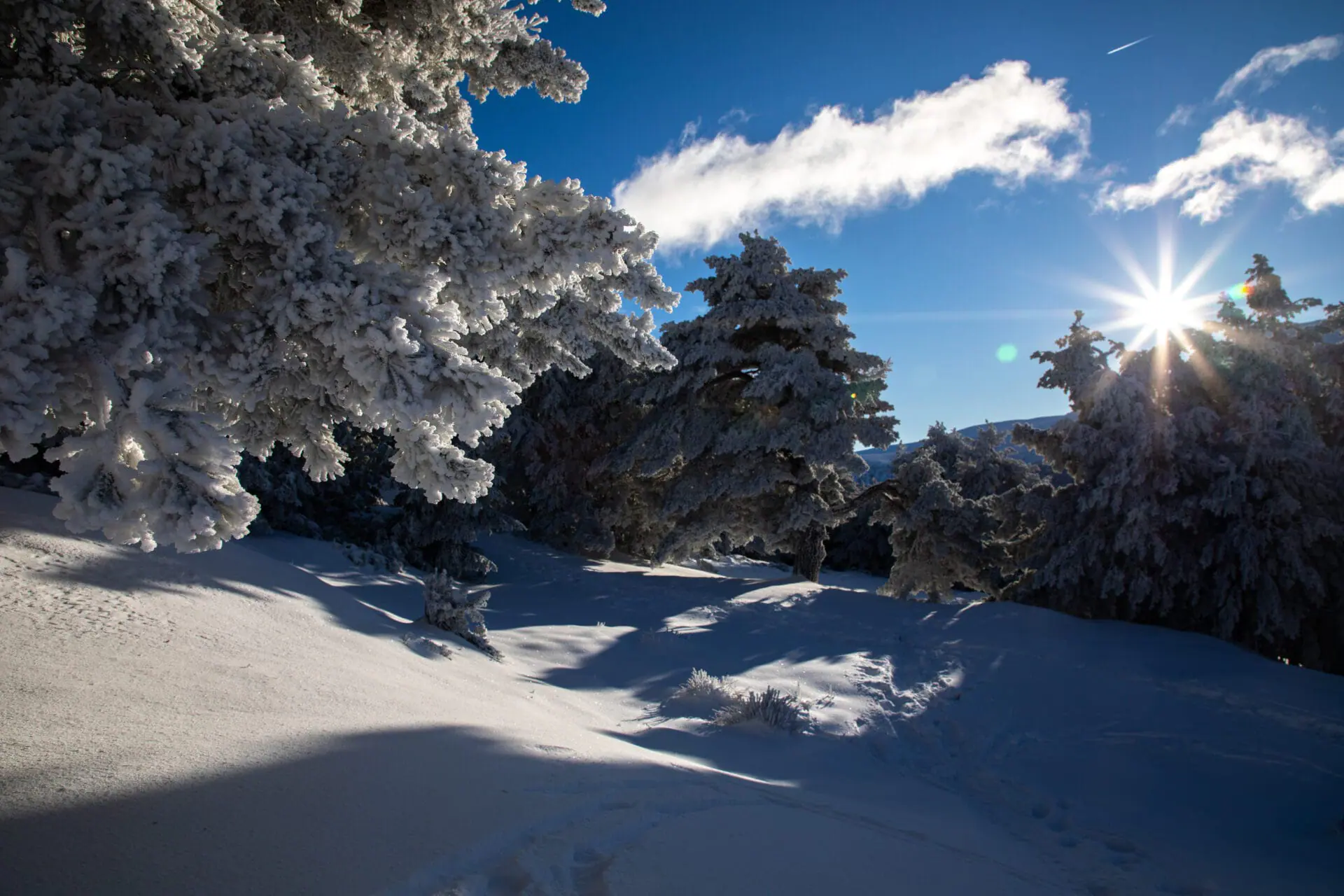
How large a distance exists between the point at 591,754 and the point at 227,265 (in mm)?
3333

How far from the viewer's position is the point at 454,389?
102 inches

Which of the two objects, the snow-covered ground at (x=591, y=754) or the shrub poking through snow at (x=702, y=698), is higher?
the snow-covered ground at (x=591, y=754)

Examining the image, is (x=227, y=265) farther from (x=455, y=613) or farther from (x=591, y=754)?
(x=455, y=613)

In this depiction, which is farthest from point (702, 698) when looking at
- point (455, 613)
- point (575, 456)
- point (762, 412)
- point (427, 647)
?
point (575, 456)

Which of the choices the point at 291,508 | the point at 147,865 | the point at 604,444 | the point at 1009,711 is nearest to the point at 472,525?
the point at 291,508

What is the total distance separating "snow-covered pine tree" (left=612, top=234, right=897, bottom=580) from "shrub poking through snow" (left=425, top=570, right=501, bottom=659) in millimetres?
8050

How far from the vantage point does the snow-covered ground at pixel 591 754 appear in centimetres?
233

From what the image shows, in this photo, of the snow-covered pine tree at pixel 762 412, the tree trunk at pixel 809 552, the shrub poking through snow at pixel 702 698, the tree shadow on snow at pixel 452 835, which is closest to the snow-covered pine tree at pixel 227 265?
the tree shadow on snow at pixel 452 835

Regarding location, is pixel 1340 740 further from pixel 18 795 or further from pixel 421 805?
pixel 18 795

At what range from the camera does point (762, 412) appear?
50.1ft

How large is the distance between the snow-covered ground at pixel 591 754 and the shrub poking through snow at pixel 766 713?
21 centimetres

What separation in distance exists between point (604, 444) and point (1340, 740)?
15.8m

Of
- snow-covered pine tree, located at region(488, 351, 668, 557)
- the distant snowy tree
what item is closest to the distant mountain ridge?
the distant snowy tree

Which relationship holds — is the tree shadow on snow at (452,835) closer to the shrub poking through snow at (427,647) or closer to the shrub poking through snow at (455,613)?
the shrub poking through snow at (427,647)
